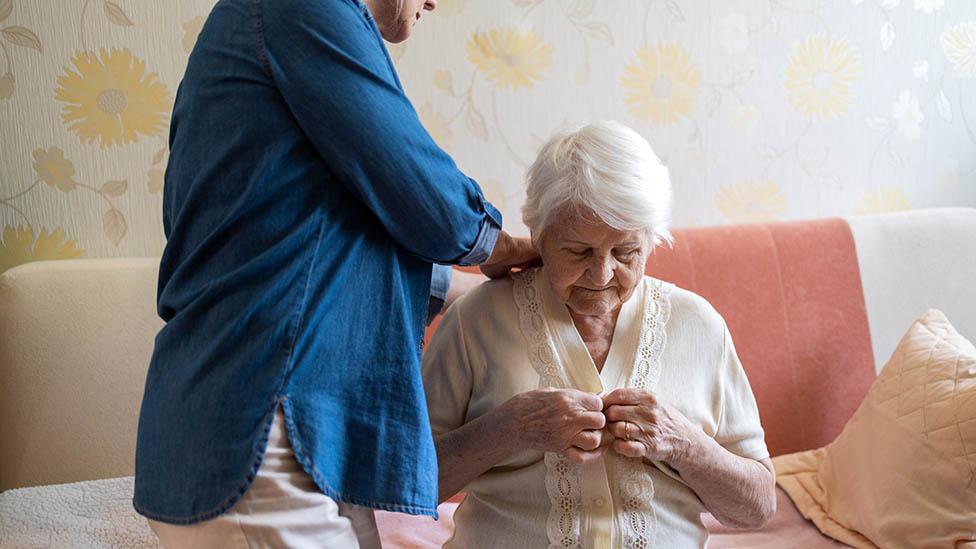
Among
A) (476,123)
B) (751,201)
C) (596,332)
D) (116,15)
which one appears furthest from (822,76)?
(116,15)

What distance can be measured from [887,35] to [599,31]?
927mm

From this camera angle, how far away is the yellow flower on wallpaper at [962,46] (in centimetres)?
277

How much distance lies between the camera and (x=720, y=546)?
81.7 inches

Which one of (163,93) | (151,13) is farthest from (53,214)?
(151,13)

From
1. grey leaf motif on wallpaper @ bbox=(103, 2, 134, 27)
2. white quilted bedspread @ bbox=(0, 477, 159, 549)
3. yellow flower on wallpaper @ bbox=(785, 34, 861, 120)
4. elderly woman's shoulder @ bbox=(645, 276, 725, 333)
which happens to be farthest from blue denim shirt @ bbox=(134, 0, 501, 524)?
yellow flower on wallpaper @ bbox=(785, 34, 861, 120)

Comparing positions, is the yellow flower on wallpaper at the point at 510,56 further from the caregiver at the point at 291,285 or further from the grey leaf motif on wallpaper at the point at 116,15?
the caregiver at the point at 291,285

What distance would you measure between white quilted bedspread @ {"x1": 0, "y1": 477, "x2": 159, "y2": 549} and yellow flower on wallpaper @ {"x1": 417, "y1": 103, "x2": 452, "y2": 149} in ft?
3.82

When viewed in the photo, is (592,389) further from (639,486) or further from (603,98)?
(603,98)

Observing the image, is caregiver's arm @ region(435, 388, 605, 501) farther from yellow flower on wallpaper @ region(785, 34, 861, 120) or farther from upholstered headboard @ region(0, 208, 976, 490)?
yellow flower on wallpaper @ region(785, 34, 861, 120)

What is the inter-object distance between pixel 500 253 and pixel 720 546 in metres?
0.98

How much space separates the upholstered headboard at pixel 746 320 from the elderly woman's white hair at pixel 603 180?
34.3 inches

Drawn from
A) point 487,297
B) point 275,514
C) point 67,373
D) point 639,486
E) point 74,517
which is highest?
point 487,297

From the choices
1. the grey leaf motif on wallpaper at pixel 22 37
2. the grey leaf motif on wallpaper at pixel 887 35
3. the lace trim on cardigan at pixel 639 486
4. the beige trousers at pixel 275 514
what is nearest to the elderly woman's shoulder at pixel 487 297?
the lace trim on cardigan at pixel 639 486

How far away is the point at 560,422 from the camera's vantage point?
1.45 meters
